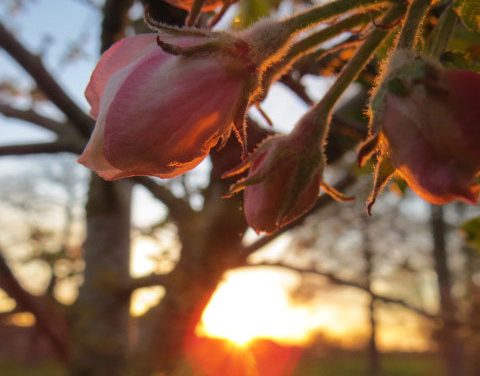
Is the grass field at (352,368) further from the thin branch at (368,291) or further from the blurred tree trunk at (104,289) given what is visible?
the thin branch at (368,291)

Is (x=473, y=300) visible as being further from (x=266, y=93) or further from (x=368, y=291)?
(x=266, y=93)

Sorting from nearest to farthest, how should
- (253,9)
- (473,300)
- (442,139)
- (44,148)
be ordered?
(442,139)
(253,9)
(44,148)
(473,300)

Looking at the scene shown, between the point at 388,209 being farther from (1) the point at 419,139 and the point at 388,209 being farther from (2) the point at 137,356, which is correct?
Answer: (1) the point at 419,139

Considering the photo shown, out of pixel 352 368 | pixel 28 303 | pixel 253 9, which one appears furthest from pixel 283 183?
pixel 352 368

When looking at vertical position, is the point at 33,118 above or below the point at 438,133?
below

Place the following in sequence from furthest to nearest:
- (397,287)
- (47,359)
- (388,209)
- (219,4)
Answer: (47,359) → (397,287) → (388,209) → (219,4)

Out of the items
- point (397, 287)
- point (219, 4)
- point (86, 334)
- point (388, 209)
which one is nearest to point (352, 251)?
point (388, 209)

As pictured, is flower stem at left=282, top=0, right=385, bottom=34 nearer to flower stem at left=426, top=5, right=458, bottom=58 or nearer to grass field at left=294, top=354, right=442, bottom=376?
flower stem at left=426, top=5, right=458, bottom=58

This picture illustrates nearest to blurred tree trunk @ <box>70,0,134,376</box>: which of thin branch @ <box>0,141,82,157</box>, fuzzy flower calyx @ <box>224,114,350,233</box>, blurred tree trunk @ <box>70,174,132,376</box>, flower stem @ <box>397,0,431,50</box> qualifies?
blurred tree trunk @ <box>70,174,132,376</box>
